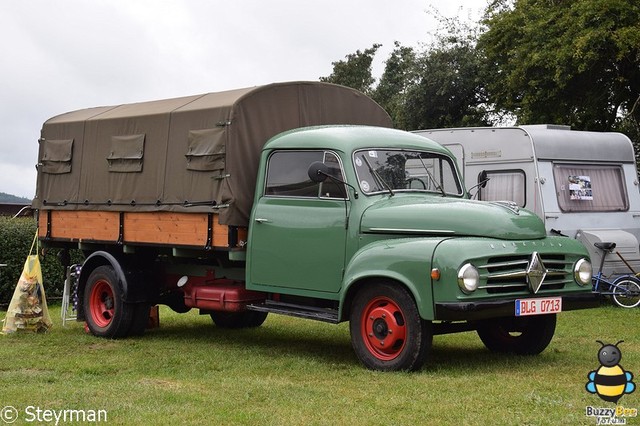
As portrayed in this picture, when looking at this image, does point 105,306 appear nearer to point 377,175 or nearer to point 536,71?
point 377,175

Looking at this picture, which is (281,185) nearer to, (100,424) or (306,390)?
(306,390)

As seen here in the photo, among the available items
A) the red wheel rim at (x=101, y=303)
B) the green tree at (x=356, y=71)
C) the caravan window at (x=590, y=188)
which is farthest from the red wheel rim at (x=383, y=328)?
the green tree at (x=356, y=71)

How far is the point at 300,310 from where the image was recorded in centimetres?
915

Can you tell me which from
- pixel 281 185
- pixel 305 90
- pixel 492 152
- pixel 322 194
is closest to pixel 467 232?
pixel 322 194

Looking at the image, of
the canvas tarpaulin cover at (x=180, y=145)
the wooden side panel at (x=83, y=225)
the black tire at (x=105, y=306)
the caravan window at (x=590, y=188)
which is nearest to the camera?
the canvas tarpaulin cover at (x=180, y=145)

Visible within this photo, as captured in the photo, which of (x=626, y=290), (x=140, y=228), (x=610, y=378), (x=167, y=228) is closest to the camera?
(x=610, y=378)

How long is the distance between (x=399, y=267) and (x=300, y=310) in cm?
152

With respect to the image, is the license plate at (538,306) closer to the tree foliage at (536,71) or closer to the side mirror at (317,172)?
the side mirror at (317,172)

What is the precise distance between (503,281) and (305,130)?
2.82 m

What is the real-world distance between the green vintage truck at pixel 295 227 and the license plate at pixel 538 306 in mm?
20

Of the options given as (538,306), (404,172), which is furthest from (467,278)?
(404,172)

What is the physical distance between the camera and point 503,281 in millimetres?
8023

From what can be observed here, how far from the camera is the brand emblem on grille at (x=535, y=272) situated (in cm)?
809

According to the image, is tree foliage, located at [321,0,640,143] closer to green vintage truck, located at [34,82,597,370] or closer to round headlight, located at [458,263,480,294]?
green vintage truck, located at [34,82,597,370]
